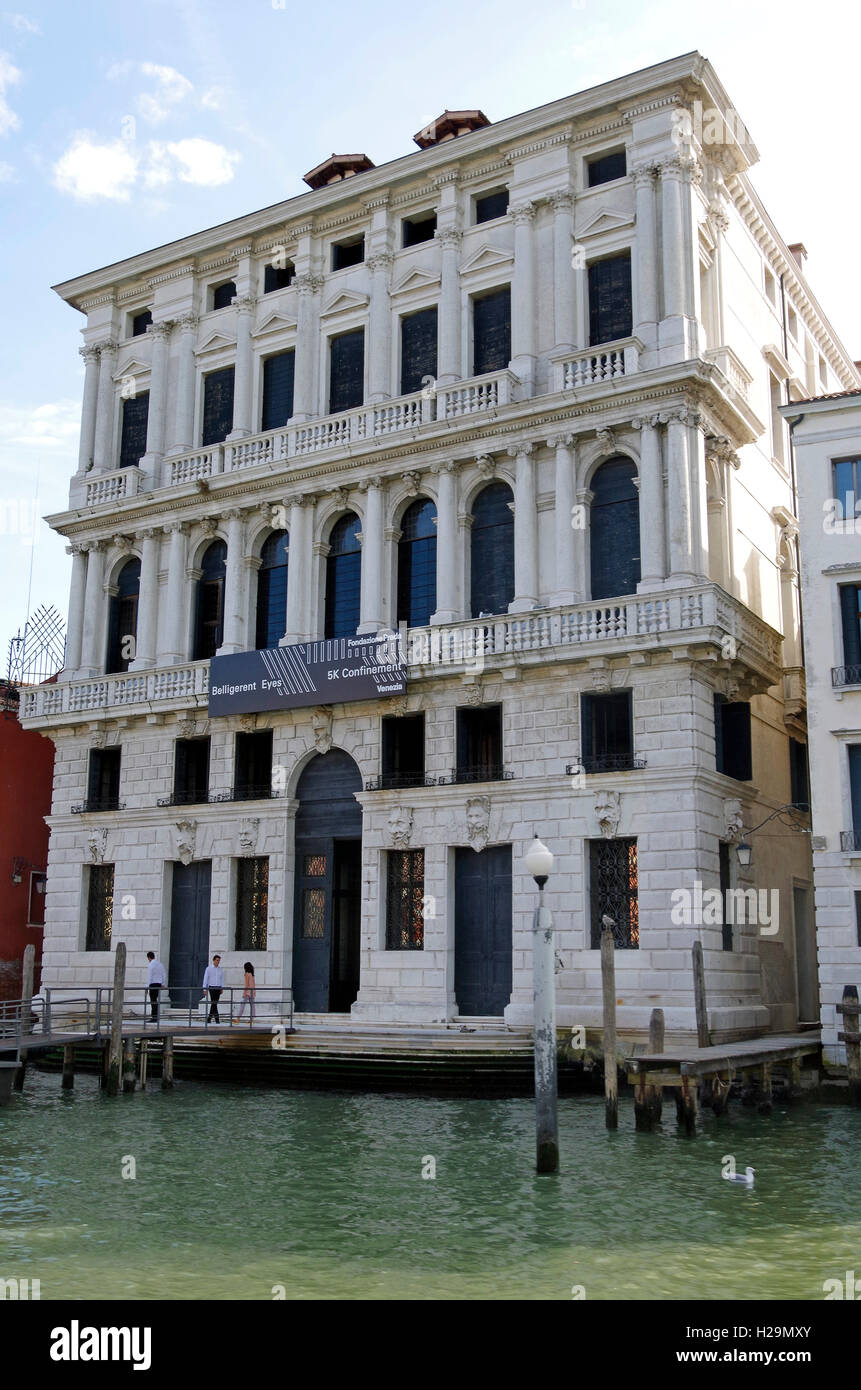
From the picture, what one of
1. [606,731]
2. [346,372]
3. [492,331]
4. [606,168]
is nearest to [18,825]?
[346,372]

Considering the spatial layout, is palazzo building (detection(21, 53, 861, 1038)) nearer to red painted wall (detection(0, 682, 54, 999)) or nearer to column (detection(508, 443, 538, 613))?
column (detection(508, 443, 538, 613))

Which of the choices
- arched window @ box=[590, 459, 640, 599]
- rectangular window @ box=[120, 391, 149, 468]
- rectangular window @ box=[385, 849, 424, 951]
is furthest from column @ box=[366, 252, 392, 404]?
rectangular window @ box=[385, 849, 424, 951]

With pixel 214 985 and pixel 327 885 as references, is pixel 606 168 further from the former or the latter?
pixel 214 985

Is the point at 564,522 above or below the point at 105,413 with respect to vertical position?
below

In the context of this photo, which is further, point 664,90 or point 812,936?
point 812,936

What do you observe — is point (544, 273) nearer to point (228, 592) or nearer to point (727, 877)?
point (228, 592)

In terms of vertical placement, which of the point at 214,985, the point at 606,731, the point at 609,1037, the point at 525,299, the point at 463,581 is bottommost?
the point at 609,1037

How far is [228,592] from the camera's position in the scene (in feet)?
103

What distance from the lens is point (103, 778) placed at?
33062mm

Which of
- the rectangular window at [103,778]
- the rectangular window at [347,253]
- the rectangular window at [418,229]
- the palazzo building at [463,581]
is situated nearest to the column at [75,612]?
the palazzo building at [463,581]

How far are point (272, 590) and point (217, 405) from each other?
544cm
